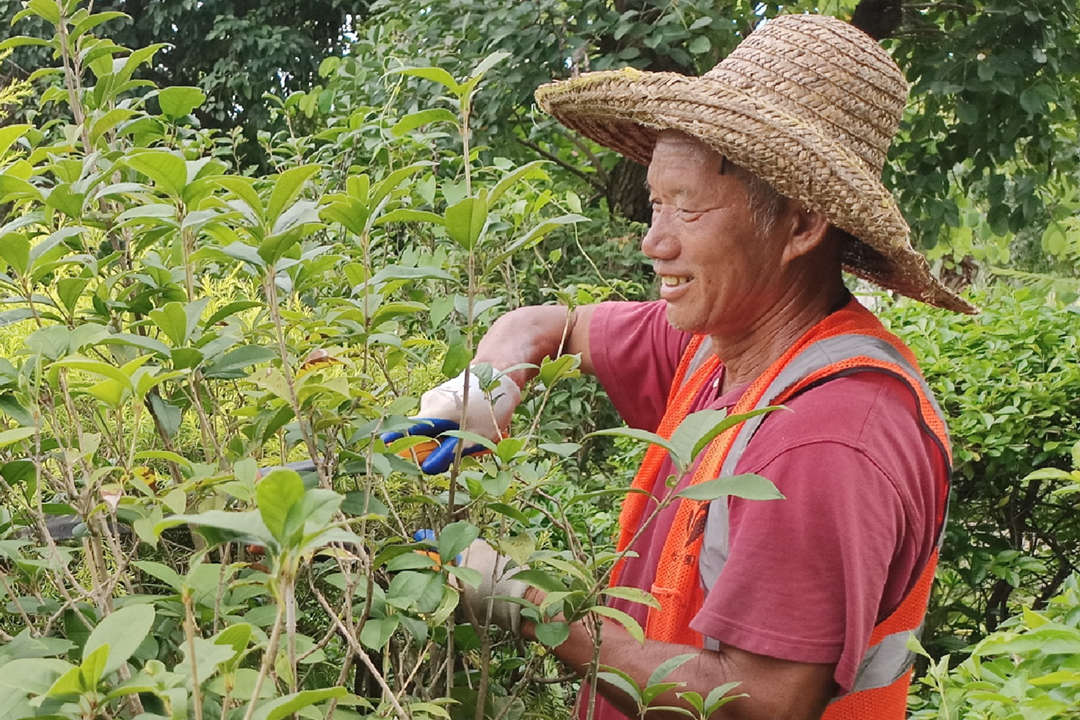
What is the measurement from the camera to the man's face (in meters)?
1.91

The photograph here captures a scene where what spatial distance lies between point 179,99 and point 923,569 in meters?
1.31

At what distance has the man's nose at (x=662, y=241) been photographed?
6.38 feet

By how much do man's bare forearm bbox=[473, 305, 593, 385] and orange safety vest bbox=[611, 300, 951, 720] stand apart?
549 millimetres

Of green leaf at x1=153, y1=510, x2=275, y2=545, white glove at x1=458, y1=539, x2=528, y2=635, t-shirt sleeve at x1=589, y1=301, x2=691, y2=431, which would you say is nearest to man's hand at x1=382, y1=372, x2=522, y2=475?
white glove at x1=458, y1=539, x2=528, y2=635

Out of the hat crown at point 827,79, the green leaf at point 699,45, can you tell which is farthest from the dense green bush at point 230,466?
the green leaf at point 699,45

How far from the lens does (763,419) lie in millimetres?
1781

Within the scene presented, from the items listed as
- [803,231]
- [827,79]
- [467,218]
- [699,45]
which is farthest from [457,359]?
[699,45]

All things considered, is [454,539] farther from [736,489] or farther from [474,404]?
[474,404]

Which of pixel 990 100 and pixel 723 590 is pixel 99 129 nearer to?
pixel 723 590

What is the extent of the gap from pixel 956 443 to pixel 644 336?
4.59 feet

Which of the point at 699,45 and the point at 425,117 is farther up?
the point at 425,117

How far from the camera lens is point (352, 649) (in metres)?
1.12

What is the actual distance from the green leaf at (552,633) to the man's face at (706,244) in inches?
31.4

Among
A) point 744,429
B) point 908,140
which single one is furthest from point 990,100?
point 744,429
